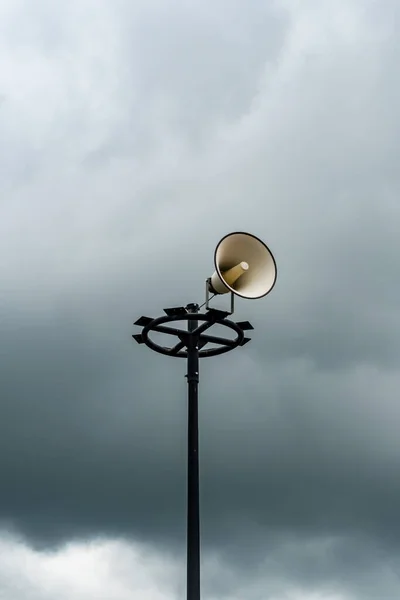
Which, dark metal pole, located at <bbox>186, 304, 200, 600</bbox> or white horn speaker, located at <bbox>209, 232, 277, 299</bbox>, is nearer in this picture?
dark metal pole, located at <bbox>186, 304, 200, 600</bbox>

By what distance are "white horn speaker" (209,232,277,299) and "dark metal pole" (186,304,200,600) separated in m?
0.63

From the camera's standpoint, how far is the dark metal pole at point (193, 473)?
14797 millimetres

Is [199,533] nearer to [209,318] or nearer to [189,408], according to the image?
[189,408]

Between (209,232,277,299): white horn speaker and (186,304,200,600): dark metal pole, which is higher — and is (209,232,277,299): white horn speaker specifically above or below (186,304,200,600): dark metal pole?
above

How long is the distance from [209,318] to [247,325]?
2.07 feet

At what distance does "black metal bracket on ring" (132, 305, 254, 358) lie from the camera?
15719 millimetres

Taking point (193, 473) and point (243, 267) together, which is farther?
point (243, 267)

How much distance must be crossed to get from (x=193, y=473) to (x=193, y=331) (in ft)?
6.95

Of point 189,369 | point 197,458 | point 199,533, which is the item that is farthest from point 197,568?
point 189,369

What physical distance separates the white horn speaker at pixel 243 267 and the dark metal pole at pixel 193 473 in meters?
0.63

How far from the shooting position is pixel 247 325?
15945 millimetres

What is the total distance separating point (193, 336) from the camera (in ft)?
52.6

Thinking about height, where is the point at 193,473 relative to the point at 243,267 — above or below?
below

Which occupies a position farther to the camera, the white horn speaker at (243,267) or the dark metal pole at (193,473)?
the white horn speaker at (243,267)
